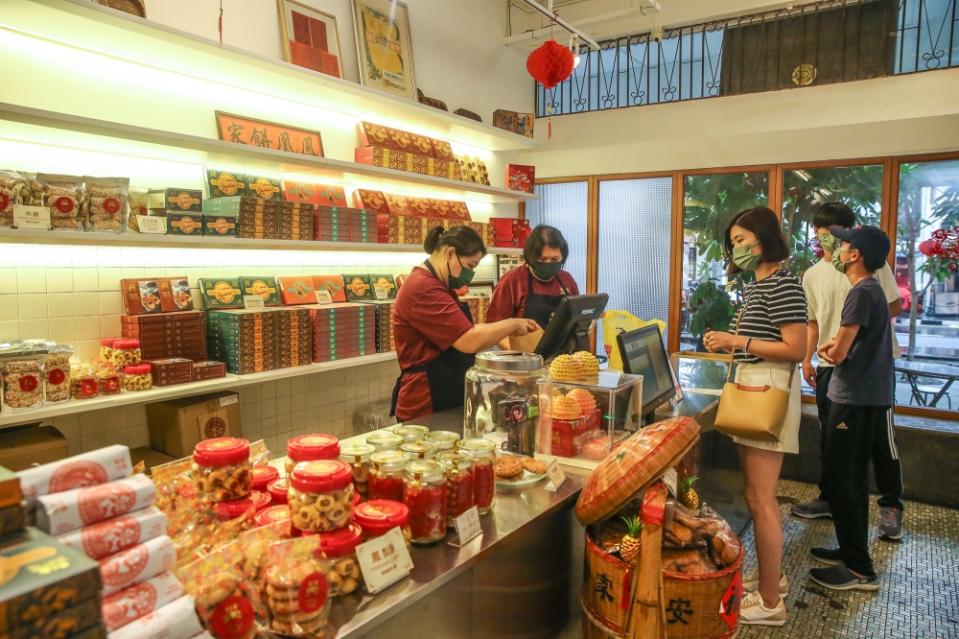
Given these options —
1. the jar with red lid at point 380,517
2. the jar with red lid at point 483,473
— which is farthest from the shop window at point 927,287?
the jar with red lid at point 380,517

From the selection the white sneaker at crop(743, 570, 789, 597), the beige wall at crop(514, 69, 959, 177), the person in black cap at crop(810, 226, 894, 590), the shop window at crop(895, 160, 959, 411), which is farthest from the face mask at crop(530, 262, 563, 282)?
the shop window at crop(895, 160, 959, 411)

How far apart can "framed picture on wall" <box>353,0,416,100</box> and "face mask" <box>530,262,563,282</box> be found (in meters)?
1.69

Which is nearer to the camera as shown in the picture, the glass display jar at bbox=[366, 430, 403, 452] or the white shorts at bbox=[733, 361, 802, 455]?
the glass display jar at bbox=[366, 430, 403, 452]

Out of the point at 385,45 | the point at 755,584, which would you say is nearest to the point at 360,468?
the point at 755,584

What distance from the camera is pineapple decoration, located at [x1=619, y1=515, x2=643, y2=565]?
5.04ft

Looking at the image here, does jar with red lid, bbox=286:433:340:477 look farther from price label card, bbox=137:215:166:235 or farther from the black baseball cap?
the black baseball cap

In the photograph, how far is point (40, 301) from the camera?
2.70 m

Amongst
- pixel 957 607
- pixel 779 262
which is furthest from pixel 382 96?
pixel 957 607

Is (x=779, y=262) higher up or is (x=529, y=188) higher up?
(x=529, y=188)

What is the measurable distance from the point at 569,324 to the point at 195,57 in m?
2.16

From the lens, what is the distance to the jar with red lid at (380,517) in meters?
1.28

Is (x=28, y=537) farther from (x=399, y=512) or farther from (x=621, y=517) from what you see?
(x=621, y=517)

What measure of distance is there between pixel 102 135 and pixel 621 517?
2.52 meters

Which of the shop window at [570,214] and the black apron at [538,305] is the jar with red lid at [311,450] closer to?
the black apron at [538,305]
